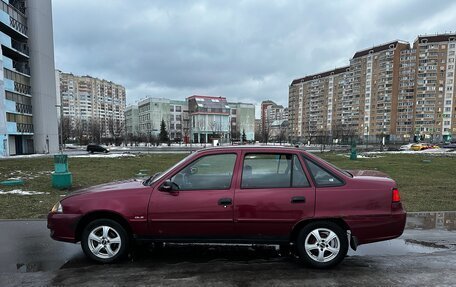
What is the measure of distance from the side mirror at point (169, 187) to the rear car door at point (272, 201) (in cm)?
83

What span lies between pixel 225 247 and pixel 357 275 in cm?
194

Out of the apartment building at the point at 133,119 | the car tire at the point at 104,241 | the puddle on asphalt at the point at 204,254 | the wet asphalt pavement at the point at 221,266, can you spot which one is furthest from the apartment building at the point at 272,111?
the car tire at the point at 104,241

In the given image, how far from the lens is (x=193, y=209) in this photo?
12.8 feet

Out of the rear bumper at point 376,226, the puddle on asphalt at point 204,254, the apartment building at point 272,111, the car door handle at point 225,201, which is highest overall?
the apartment building at point 272,111

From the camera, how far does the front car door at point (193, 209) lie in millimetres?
3896

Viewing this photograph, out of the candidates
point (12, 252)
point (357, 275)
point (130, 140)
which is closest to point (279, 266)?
point (357, 275)

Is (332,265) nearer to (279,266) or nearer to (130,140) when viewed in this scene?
(279,266)

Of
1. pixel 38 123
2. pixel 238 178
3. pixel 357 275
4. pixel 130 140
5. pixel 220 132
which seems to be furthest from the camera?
pixel 220 132

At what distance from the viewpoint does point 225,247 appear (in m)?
4.71

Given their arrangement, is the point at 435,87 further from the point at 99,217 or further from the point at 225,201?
the point at 99,217

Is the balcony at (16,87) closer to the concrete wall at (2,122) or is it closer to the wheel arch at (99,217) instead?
the concrete wall at (2,122)

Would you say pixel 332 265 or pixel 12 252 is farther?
pixel 12 252

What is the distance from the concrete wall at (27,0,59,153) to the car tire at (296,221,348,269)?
4675 cm

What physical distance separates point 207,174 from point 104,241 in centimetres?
168
